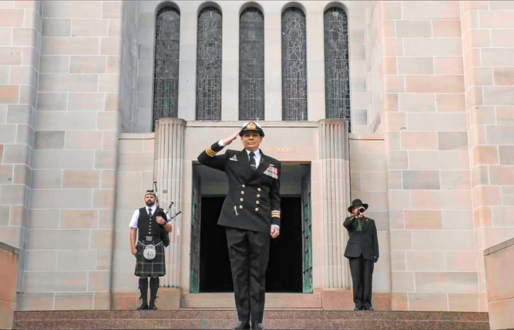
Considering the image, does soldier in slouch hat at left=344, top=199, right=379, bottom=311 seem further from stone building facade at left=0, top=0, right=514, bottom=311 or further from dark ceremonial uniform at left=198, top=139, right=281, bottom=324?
dark ceremonial uniform at left=198, top=139, right=281, bottom=324

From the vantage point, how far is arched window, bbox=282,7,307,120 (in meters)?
20.2

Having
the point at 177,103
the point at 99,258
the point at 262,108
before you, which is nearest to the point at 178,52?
the point at 177,103

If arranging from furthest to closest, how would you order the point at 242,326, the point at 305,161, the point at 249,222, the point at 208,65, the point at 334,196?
1. the point at 208,65
2. the point at 305,161
3. the point at 334,196
4. the point at 249,222
5. the point at 242,326

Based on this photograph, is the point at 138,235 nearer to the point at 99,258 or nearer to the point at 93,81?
the point at 99,258

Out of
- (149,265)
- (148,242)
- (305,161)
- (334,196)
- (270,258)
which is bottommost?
(149,265)

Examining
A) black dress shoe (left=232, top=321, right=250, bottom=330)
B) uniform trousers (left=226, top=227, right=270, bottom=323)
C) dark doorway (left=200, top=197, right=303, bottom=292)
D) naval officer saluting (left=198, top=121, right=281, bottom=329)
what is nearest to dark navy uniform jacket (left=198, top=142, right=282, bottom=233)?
naval officer saluting (left=198, top=121, right=281, bottom=329)

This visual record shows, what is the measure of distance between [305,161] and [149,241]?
191 inches

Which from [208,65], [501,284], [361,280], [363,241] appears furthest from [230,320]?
[208,65]

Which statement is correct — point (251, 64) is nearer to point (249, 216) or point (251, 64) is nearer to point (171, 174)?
point (171, 174)

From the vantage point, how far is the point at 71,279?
16.7m

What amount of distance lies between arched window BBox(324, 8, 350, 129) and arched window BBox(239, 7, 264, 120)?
173 cm

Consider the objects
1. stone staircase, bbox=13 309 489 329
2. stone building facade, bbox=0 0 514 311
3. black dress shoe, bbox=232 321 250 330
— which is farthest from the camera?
stone building facade, bbox=0 0 514 311

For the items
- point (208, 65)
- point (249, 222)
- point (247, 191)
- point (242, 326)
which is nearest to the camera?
point (242, 326)

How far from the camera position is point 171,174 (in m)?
16.7
